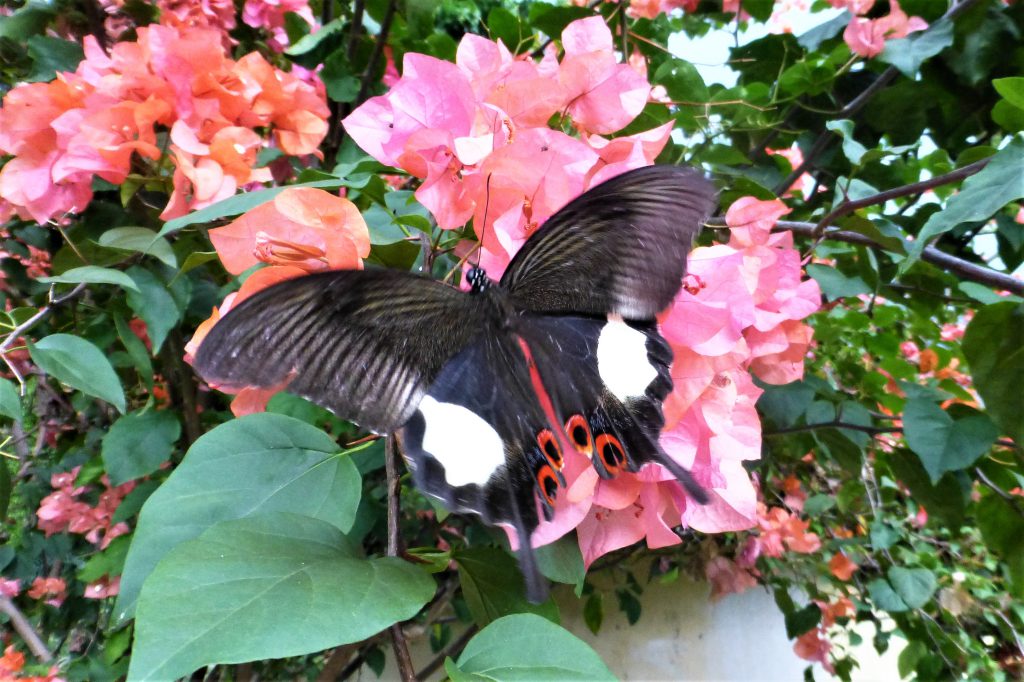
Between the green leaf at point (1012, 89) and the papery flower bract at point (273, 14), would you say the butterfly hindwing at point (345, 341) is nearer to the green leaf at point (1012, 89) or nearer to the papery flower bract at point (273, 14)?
the green leaf at point (1012, 89)

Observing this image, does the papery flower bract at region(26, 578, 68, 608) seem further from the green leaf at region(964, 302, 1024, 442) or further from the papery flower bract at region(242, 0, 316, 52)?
the green leaf at region(964, 302, 1024, 442)

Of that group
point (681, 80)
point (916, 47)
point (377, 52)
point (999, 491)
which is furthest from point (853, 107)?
point (377, 52)

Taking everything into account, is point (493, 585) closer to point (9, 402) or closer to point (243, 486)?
point (243, 486)

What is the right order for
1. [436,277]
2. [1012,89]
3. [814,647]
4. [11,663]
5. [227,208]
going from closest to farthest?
[227,208] → [1012,89] → [436,277] → [11,663] → [814,647]

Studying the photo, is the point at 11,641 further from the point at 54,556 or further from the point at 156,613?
the point at 156,613

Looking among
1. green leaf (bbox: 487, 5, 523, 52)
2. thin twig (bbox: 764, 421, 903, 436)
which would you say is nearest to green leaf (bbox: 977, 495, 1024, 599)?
thin twig (bbox: 764, 421, 903, 436)
